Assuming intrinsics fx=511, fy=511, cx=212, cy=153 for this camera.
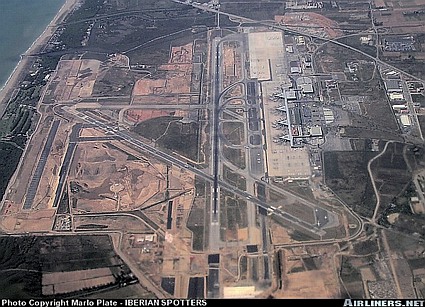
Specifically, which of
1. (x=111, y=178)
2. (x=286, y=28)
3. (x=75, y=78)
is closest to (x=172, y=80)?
(x=75, y=78)

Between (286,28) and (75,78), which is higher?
(286,28)

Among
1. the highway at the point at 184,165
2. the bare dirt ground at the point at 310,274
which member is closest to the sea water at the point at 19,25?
the highway at the point at 184,165

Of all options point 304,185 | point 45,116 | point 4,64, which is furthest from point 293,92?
point 4,64

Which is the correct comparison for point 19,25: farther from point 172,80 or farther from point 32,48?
point 172,80

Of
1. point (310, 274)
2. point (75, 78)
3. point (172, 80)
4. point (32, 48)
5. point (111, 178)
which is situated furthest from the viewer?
point (32, 48)

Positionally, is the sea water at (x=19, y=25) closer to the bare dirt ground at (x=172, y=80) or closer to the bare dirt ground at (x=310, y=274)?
the bare dirt ground at (x=172, y=80)

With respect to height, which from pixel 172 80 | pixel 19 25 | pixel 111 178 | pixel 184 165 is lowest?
pixel 111 178

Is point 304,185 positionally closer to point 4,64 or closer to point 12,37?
point 4,64
